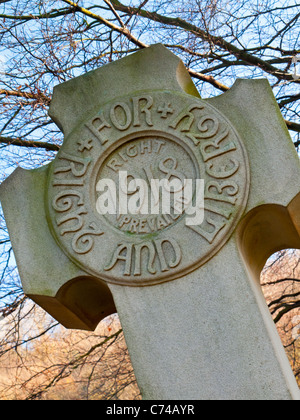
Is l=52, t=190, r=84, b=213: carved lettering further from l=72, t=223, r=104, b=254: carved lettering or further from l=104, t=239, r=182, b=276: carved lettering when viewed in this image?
l=104, t=239, r=182, b=276: carved lettering

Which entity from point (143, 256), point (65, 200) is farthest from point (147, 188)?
point (65, 200)

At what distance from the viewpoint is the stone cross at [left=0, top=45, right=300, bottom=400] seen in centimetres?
339

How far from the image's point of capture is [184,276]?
11.7 ft

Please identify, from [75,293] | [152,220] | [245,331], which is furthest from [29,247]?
[245,331]

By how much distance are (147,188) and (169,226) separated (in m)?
0.30

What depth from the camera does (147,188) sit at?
382cm

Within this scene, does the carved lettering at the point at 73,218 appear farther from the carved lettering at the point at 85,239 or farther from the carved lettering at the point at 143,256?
the carved lettering at the point at 143,256

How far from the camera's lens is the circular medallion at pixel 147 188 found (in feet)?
11.8

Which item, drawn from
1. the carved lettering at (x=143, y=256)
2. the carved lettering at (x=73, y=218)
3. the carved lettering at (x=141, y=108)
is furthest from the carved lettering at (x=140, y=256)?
the carved lettering at (x=141, y=108)

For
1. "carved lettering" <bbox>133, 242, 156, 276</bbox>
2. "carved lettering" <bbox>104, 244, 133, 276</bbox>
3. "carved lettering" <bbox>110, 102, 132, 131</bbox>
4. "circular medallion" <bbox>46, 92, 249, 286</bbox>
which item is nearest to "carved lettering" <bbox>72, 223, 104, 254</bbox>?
"circular medallion" <bbox>46, 92, 249, 286</bbox>

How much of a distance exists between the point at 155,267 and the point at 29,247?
2.87 ft

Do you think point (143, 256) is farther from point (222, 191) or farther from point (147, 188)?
point (222, 191)
